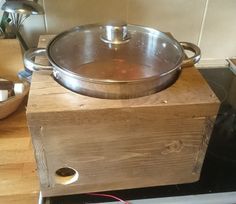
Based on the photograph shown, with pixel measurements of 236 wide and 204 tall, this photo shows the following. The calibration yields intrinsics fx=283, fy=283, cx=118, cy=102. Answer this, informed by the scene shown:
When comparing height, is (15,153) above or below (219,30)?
below

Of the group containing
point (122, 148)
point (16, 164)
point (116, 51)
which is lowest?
point (16, 164)

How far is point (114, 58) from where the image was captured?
0.63 metres

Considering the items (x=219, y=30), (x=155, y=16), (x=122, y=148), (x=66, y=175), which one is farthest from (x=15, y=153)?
(x=219, y=30)

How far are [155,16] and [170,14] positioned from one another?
1.9 inches

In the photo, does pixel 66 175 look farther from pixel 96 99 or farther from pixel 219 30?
pixel 219 30

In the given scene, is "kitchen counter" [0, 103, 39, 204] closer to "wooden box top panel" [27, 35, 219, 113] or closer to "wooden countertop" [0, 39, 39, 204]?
"wooden countertop" [0, 39, 39, 204]

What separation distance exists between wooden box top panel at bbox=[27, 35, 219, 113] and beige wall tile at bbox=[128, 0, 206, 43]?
1.36 ft

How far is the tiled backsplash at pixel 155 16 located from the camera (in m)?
0.86

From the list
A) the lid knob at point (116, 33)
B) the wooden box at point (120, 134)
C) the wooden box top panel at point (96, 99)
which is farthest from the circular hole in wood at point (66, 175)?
the lid knob at point (116, 33)

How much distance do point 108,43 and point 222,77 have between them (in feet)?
1.74

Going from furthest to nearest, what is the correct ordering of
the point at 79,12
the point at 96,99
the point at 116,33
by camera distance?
the point at 79,12 → the point at 116,33 → the point at 96,99

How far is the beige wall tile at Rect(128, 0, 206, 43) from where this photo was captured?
34.5 inches

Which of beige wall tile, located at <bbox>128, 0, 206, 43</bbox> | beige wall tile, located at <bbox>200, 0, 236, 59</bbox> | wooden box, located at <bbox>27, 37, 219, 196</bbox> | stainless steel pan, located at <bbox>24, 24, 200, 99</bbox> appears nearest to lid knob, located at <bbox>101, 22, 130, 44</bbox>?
stainless steel pan, located at <bbox>24, 24, 200, 99</bbox>

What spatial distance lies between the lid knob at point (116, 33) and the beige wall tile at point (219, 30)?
1.35ft
